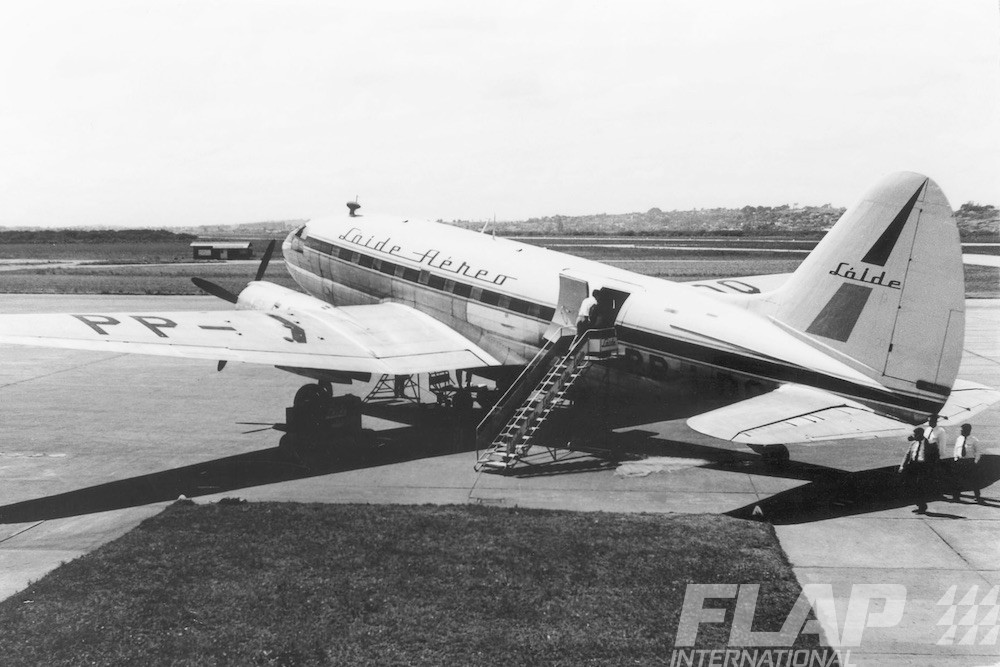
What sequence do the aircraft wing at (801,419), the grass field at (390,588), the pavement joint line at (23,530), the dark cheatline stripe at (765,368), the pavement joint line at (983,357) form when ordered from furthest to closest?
the pavement joint line at (983,357) → the dark cheatline stripe at (765,368) → the pavement joint line at (23,530) → the aircraft wing at (801,419) → the grass field at (390,588)

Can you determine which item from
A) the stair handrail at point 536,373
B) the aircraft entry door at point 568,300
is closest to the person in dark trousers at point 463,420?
the stair handrail at point 536,373

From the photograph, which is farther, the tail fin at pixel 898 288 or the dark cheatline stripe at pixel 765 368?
the dark cheatline stripe at pixel 765 368

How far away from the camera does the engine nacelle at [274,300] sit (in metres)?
22.2

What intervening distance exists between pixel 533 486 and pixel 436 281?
775 cm

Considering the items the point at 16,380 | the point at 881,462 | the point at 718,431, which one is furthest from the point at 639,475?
the point at 16,380

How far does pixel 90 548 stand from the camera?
12836 millimetres

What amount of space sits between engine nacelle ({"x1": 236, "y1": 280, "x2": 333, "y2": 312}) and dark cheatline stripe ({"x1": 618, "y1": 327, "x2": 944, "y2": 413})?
9033mm

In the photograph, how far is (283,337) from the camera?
18688 mm

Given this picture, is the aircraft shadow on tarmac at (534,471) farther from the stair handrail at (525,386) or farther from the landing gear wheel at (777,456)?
the stair handrail at (525,386)

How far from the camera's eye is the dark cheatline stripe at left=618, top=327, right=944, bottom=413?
13930 millimetres

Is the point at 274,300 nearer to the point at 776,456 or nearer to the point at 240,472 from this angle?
the point at 240,472

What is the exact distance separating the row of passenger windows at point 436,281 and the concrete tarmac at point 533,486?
370 cm

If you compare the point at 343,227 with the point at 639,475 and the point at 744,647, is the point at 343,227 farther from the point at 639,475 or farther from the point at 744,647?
the point at 744,647

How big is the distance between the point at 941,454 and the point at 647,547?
6.67m
